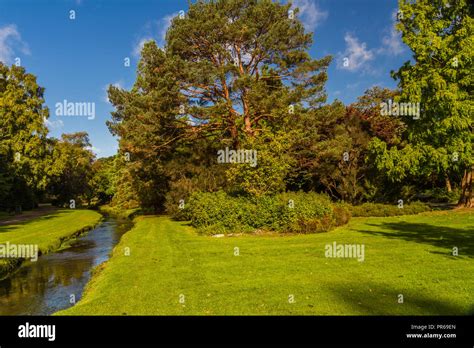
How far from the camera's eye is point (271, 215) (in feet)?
78.9

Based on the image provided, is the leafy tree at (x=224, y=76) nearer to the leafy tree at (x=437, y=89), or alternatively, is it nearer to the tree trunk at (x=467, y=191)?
the leafy tree at (x=437, y=89)

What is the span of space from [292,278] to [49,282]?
11168mm

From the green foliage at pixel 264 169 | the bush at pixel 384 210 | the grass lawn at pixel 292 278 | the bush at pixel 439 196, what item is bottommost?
the grass lawn at pixel 292 278

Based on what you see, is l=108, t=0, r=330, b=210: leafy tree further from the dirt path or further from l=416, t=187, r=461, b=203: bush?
l=416, t=187, r=461, b=203: bush

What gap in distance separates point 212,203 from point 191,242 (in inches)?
202

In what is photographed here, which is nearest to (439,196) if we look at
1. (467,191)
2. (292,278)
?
(467,191)

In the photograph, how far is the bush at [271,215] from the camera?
23500 mm

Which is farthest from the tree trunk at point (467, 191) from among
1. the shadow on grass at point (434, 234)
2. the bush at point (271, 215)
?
the bush at point (271, 215)

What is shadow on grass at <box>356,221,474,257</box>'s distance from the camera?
1633 centimetres

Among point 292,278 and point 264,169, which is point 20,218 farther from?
point 292,278

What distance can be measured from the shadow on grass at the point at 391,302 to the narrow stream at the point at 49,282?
9.72 m
